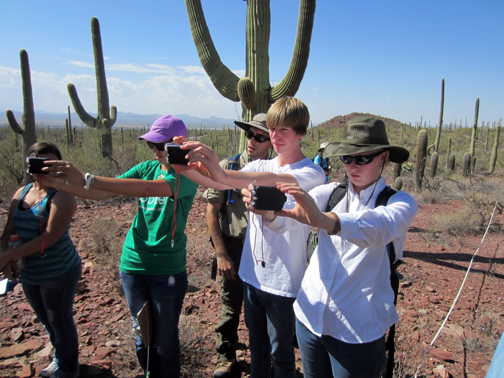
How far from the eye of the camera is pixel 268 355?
2158 mm

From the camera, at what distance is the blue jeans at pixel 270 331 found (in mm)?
1929

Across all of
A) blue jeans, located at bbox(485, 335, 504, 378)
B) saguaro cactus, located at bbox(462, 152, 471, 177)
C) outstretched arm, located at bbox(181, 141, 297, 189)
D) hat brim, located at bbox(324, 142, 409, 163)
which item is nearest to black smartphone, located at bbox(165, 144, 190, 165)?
outstretched arm, located at bbox(181, 141, 297, 189)

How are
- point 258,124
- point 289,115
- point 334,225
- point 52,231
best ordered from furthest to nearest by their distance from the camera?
point 258,124, point 52,231, point 289,115, point 334,225

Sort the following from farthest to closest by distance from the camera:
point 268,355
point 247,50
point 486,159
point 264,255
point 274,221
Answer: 1. point 486,159
2. point 247,50
3. point 268,355
4. point 264,255
5. point 274,221

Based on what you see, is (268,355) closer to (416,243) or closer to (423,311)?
(423,311)

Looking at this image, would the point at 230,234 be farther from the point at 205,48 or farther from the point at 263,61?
the point at 205,48

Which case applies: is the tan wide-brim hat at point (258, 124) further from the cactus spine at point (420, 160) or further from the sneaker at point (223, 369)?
the cactus spine at point (420, 160)

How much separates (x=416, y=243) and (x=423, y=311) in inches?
118

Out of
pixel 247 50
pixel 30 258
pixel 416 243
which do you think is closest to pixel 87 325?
pixel 30 258

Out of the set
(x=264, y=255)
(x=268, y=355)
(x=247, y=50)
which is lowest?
(x=268, y=355)

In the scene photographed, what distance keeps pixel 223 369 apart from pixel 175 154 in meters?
1.89

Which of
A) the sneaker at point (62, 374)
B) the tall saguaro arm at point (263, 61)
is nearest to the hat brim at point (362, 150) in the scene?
the sneaker at point (62, 374)

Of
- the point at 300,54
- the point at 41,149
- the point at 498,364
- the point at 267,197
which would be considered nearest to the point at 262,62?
the point at 300,54

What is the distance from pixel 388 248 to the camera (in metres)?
1.55
